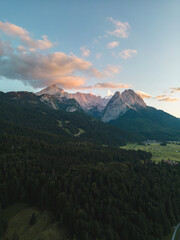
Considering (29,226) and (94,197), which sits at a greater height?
(94,197)

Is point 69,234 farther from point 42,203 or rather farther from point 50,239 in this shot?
point 42,203

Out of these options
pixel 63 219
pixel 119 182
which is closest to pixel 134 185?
pixel 119 182

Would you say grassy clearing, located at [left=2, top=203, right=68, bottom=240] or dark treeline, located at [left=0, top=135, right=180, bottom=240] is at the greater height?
dark treeline, located at [left=0, top=135, right=180, bottom=240]

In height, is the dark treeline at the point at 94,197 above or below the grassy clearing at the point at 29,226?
above

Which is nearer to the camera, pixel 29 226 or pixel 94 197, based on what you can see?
pixel 29 226

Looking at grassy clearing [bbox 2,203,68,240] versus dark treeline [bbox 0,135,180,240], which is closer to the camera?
grassy clearing [bbox 2,203,68,240]
